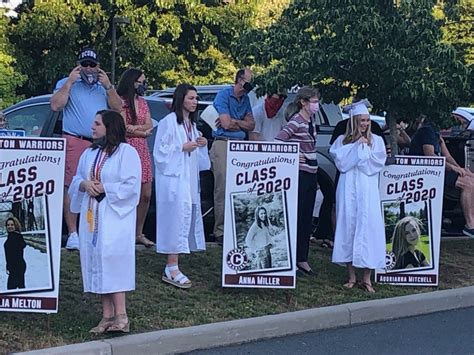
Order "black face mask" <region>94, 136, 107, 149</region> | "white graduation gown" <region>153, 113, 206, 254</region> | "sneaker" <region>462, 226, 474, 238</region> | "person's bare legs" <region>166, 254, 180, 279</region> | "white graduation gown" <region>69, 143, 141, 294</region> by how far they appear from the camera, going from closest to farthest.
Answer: "white graduation gown" <region>69, 143, 141, 294</region> < "black face mask" <region>94, 136, 107, 149</region> < "white graduation gown" <region>153, 113, 206, 254</region> < "person's bare legs" <region>166, 254, 180, 279</region> < "sneaker" <region>462, 226, 474, 238</region>

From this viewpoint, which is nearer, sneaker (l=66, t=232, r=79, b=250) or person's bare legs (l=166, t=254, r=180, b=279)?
person's bare legs (l=166, t=254, r=180, b=279)

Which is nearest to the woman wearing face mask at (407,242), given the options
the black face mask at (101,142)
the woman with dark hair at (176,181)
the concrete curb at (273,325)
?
the concrete curb at (273,325)

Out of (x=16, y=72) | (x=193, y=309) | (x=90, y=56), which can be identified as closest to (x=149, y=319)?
(x=193, y=309)

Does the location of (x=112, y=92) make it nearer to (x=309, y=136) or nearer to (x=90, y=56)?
(x=90, y=56)

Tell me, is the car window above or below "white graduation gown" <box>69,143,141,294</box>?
above

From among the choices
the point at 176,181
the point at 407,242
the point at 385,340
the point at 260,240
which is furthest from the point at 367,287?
the point at 176,181

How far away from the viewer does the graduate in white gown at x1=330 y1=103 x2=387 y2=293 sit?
7.63 meters

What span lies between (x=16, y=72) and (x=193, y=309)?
625 inches

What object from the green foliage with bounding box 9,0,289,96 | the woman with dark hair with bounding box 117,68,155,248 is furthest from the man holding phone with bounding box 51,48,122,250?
the green foliage with bounding box 9,0,289,96

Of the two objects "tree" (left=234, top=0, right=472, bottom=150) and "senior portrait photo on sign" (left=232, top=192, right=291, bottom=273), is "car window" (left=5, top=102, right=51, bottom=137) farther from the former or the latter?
"senior portrait photo on sign" (left=232, top=192, right=291, bottom=273)

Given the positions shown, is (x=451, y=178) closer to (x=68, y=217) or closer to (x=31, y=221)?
(x=68, y=217)

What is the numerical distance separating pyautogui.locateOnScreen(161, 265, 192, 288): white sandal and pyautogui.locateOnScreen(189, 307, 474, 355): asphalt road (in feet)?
3.59

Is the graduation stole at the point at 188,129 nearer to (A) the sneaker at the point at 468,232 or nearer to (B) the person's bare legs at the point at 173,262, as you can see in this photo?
(B) the person's bare legs at the point at 173,262

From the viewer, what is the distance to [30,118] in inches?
355
